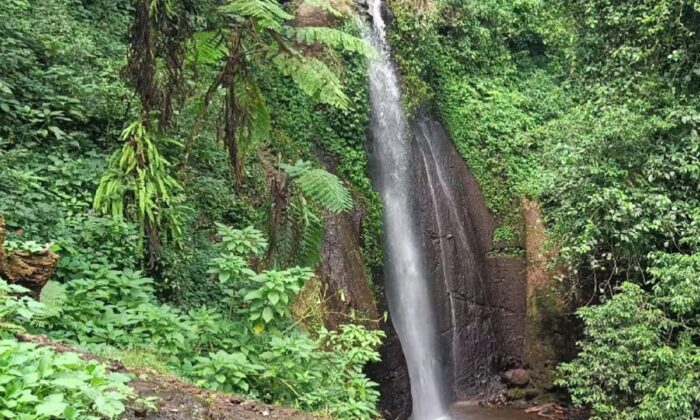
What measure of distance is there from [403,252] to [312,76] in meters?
6.74

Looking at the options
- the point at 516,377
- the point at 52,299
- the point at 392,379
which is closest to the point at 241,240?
the point at 52,299

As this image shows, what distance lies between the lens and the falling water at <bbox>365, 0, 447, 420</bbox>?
448 inches

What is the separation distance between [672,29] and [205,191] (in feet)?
29.0

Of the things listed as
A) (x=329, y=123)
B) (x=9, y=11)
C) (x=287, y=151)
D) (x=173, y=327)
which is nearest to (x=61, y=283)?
(x=173, y=327)

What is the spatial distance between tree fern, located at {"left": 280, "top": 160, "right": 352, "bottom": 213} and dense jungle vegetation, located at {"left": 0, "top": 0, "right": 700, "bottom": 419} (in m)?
0.03

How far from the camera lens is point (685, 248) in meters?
9.78

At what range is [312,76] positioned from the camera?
5895mm

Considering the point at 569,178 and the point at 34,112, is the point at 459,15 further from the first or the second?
the point at 34,112

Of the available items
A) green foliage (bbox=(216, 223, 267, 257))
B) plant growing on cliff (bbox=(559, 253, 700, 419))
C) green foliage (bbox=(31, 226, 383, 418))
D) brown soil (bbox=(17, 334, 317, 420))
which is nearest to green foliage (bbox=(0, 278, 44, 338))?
brown soil (bbox=(17, 334, 317, 420))

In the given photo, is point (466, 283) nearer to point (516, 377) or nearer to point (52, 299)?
point (516, 377)

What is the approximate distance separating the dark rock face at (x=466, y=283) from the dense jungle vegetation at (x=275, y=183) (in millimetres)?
589

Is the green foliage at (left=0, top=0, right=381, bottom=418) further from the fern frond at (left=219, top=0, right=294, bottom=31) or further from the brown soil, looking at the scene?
the brown soil

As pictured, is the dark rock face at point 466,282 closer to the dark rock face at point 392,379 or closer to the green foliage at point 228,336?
the dark rock face at point 392,379

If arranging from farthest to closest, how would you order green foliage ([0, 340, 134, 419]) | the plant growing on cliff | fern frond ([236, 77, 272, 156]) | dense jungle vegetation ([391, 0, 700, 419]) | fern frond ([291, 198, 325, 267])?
1. dense jungle vegetation ([391, 0, 700, 419])
2. the plant growing on cliff
3. fern frond ([291, 198, 325, 267])
4. fern frond ([236, 77, 272, 156])
5. green foliage ([0, 340, 134, 419])
